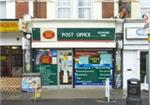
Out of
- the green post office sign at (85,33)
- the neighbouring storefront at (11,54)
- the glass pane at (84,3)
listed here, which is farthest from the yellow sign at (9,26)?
the glass pane at (84,3)

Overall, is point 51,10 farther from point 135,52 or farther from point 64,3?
point 135,52

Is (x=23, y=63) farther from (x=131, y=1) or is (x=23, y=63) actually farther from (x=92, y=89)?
(x=131, y=1)

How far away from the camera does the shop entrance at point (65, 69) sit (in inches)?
1007

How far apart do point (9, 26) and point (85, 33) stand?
414 centimetres

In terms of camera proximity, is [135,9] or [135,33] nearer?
[135,33]

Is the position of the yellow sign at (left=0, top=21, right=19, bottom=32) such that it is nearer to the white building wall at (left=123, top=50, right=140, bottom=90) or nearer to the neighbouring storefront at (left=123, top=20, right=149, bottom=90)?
the neighbouring storefront at (left=123, top=20, right=149, bottom=90)

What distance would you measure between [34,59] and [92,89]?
12.0ft

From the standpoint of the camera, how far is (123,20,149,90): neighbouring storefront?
81.6 ft

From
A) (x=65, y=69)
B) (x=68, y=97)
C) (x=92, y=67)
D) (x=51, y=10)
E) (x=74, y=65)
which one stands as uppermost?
(x=51, y=10)

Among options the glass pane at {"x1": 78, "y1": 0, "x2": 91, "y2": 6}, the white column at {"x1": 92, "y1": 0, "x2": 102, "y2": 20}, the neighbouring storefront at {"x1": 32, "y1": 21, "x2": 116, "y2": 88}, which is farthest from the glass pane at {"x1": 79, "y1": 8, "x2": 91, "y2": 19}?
the neighbouring storefront at {"x1": 32, "y1": 21, "x2": 116, "y2": 88}

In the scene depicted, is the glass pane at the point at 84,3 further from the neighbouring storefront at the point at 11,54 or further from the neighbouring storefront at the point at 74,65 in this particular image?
the neighbouring storefront at the point at 11,54

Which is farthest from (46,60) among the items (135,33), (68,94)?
(135,33)

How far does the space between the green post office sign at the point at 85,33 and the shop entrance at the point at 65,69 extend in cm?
99

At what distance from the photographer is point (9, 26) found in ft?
79.6
